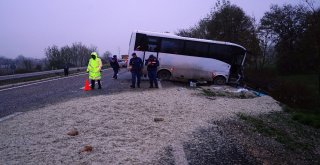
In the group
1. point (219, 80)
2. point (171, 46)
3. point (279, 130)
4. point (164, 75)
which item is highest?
point (171, 46)

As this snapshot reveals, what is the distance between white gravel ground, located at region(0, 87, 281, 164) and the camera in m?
6.36

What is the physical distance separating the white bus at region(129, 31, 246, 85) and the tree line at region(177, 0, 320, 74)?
18.6 m

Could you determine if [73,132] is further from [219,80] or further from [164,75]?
[219,80]

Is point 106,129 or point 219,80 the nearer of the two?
point 106,129

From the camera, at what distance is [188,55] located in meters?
22.9

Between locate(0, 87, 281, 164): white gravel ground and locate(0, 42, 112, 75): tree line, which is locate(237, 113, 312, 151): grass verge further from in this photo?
locate(0, 42, 112, 75): tree line

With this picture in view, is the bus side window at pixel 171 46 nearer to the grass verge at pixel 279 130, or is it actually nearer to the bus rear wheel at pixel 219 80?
the bus rear wheel at pixel 219 80

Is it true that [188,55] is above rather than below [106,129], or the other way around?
above

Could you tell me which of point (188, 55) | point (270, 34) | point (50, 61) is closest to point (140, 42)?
point (188, 55)

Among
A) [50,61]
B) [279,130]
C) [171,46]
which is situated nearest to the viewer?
[279,130]

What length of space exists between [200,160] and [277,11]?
49.7m

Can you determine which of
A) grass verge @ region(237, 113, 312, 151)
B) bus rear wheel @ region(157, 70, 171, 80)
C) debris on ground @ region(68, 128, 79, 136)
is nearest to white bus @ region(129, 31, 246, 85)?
bus rear wheel @ region(157, 70, 171, 80)

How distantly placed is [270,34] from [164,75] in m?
32.2

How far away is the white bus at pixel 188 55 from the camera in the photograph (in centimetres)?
2267
